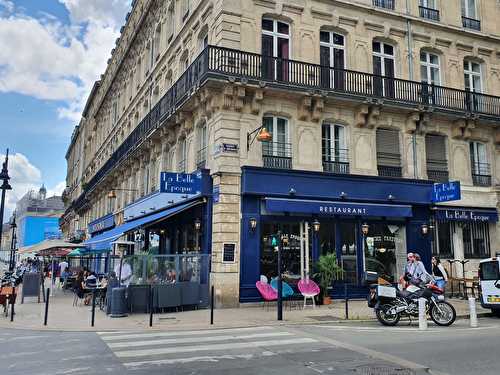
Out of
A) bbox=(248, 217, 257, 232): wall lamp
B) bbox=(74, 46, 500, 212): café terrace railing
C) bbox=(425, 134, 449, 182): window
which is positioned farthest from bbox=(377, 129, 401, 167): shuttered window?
bbox=(248, 217, 257, 232): wall lamp

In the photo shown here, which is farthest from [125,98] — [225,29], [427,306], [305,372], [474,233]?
[305,372]

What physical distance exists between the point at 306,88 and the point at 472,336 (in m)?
9.73

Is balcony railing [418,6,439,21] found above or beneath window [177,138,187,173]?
above

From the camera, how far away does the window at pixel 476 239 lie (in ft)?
62.7

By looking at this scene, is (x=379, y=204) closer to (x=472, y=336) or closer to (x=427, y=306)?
(x=427, y=306)

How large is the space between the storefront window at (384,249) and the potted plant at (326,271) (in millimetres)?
2211

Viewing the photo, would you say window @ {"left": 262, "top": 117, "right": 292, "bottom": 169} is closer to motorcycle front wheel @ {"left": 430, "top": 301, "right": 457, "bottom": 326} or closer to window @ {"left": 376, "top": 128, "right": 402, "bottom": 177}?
window @ {"left": 376, "top": 128, "right": 402, "bottom": 177}

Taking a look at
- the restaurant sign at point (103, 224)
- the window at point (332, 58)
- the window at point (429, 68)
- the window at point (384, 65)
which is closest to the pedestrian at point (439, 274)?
the window at point (384, 65)

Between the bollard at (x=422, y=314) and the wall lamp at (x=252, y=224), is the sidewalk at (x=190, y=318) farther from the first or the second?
the wall lamp at (x=252, y=224)

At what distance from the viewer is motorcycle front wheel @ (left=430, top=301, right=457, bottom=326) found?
11.4 meters

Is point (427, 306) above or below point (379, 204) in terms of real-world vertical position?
below

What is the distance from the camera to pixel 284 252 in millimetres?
16203

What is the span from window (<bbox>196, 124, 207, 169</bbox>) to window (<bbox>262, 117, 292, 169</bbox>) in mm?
2432

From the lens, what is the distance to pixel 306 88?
54.0 feet
